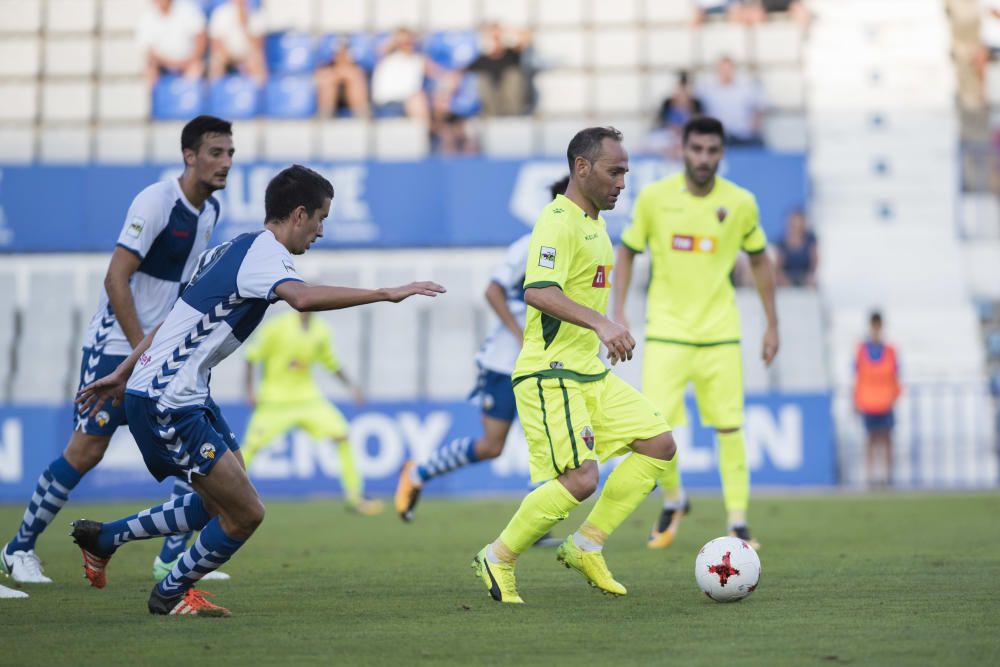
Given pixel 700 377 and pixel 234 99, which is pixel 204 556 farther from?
pixel 234 99

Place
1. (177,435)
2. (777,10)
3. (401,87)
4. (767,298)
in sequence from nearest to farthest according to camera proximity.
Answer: (177,435) → (767,298) → (401,87) → (777,10)

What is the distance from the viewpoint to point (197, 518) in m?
6.54

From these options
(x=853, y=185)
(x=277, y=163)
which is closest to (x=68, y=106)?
(x=277, y=163)

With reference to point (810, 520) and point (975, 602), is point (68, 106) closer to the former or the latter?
point (810, 520)

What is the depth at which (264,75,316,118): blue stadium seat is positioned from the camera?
2080cm

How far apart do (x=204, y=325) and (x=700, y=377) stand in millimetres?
4209

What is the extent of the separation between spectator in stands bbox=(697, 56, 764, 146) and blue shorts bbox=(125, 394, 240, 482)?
562 inches

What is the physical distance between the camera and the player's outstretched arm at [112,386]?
6.54 meters

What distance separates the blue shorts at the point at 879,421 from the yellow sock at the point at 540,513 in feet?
37.9

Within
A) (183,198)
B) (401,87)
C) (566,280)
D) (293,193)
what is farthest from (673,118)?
(293,193)

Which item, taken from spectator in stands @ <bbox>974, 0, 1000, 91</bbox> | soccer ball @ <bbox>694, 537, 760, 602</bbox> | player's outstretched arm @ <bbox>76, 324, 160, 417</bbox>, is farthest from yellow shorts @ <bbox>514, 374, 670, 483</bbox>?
spectator in stands @ <bbox>974, 0, 1000, 91</bbox>

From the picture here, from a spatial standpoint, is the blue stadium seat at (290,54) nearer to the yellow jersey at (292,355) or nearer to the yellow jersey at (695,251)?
the yellow jersey at (292,355)

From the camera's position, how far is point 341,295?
5.78 meters

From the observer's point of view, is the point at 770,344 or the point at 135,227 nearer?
the point at 135,227
